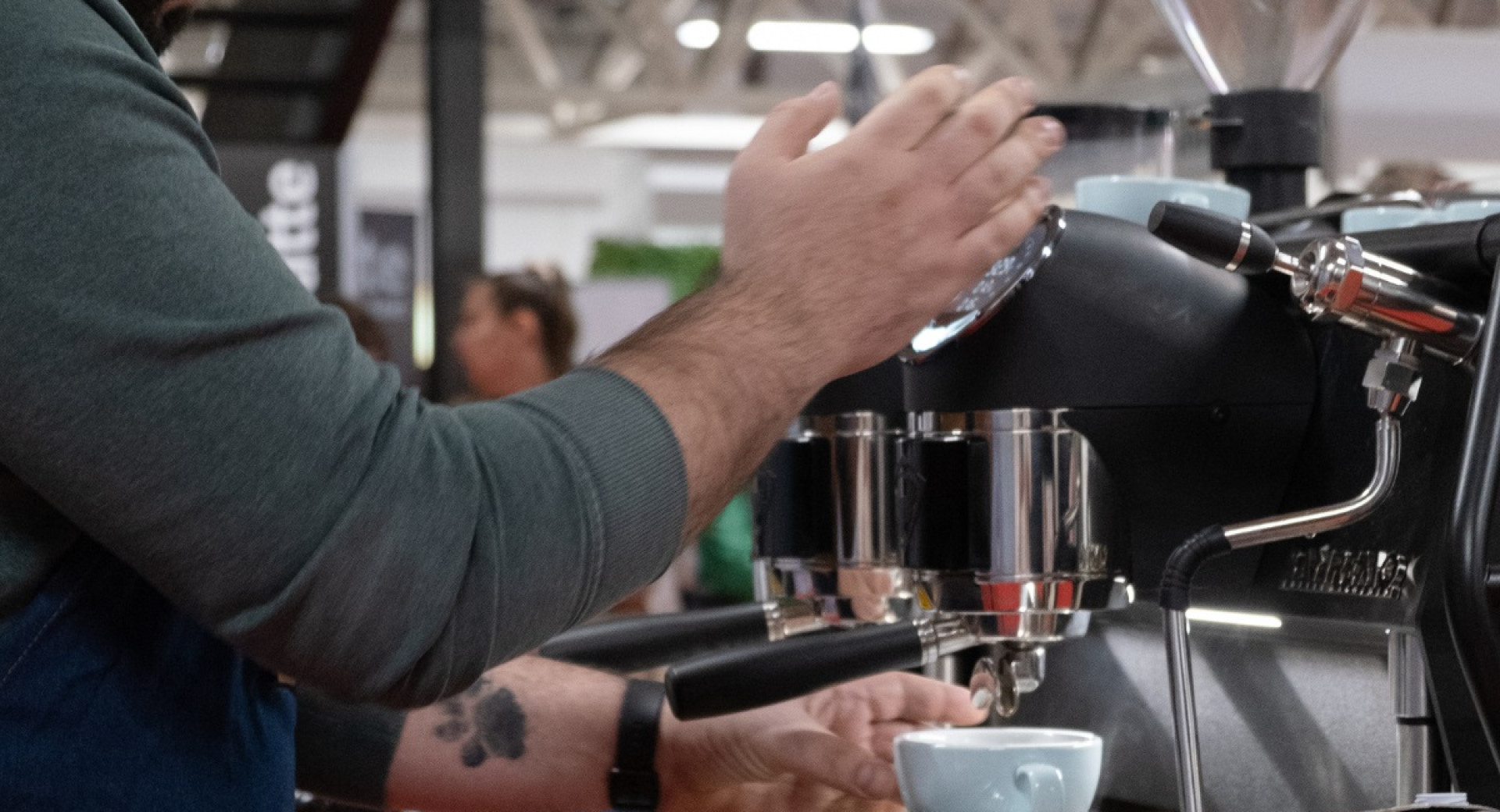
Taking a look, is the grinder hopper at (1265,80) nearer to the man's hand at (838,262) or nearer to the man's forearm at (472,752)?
the man's hand at (838,262)

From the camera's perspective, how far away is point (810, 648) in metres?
0.83

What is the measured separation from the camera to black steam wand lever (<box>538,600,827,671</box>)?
0.99 m

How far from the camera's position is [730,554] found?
3869 mm

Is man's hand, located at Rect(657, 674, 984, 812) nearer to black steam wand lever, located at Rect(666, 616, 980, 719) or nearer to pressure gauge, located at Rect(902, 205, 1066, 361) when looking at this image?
black steam wand lever, located at Rect(666, 616, 980, 719)

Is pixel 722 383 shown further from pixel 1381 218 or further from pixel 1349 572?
pixel 1381 218

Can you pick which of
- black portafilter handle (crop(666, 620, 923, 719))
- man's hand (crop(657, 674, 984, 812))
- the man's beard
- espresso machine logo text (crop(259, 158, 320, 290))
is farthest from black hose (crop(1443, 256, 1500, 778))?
espresso machine logo text (crop(259, 158, 320, 290))

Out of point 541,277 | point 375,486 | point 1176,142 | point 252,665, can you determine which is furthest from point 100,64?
point 541,277

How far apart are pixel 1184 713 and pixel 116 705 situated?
1.39ft

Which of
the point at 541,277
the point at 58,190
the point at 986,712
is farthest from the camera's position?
the point at 541,277

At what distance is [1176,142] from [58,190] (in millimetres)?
823

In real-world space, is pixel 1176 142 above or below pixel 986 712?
above

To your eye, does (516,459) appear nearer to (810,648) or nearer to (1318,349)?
(810,648)

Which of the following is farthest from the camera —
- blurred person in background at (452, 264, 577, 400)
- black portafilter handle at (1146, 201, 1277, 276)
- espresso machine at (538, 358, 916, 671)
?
blurred person in background at (452, 264, 577, 400)

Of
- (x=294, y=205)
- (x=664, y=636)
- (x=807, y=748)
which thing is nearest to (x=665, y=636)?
(x=664, y=636)
